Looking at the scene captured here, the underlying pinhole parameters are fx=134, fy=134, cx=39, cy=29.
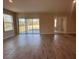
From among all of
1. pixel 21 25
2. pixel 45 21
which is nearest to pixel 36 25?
pixel 45 21

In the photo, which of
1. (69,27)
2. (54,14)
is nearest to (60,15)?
(54,14)

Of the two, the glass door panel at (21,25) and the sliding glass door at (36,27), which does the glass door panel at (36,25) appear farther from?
the glass door panel at (21,25)

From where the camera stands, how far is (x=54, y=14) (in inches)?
664

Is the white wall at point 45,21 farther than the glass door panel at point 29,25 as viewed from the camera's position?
No

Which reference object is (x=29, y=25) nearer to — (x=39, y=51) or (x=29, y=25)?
(x=29, y=25)

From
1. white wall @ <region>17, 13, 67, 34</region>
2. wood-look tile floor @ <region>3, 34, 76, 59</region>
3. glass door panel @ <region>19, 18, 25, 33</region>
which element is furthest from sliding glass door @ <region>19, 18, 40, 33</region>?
wood-look tile floor @ <region>3, 34, 76, 59</region>

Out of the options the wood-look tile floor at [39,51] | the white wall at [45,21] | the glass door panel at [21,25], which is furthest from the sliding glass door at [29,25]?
the wood-look tile floor at [39,51]

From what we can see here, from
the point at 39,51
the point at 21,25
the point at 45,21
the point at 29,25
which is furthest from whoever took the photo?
the point at 29,25

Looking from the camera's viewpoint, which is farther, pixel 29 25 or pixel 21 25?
pixel 29 25

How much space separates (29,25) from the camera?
683 inches

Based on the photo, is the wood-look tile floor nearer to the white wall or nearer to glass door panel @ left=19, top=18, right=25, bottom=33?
the white wall

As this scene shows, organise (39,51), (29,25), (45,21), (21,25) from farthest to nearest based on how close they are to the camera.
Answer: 1. (29,25)
2. (21,25)
3. (45,21)
4. (39,51)

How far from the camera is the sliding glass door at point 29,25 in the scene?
1720 cm

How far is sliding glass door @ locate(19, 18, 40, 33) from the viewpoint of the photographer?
56.4ft
